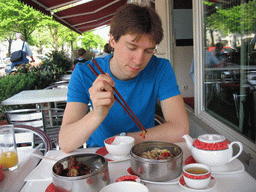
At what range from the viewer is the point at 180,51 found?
5.66m

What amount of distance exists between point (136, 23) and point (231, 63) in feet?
5.65

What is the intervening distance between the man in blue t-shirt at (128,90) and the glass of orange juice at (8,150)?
263 mm

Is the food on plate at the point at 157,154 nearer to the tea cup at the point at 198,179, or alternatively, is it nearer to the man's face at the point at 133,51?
the tea cup at the point at 198,179

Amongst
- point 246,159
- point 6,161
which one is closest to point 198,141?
point 6,161

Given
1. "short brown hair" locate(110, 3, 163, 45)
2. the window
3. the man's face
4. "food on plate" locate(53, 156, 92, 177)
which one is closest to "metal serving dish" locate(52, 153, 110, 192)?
"food on plate" locate(53, 156, 92, 177)

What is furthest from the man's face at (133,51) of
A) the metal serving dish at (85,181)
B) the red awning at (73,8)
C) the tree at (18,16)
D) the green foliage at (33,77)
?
the tree at (18,16)

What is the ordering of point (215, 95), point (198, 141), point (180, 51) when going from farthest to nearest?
1. point (180, 51)
2. point (215, 95)
3. point (198, 141)

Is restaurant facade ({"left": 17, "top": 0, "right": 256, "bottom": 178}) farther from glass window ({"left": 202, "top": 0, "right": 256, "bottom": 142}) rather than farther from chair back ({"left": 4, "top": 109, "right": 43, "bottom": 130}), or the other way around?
chair back ({"left": 4, "top": 109, "right": 43, "bottom": 130})

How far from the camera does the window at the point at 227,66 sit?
2328 mm

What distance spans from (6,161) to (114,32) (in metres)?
0.99

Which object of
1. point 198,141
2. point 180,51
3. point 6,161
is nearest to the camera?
point 198,141

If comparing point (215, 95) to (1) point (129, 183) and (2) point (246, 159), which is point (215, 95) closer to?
(2) point (246, 159)

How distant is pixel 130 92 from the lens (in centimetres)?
181

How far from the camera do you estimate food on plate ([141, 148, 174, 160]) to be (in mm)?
1100
